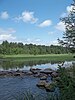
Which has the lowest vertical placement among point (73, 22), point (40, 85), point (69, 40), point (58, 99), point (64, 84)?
point (40, 85)

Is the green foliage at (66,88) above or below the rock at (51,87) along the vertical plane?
above

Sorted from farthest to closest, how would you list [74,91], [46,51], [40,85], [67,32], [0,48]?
[46,51]
[0,48]
[67,32]
[40,85]
[74,91]

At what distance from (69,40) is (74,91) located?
26263 mm

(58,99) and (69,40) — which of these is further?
(69,40)

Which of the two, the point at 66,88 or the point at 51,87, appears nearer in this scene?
the point at 66,88

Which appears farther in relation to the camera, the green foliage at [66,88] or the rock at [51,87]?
the rock at [51,87]

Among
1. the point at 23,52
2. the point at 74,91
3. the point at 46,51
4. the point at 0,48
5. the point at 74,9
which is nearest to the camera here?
the point at 74,91

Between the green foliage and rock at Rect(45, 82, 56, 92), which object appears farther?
rock at Rect(45, 82, 56, 92)

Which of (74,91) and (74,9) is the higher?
(74,9)

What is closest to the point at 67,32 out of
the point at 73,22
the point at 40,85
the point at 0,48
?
the point at 73,22

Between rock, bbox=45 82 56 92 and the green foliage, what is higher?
the green foliage

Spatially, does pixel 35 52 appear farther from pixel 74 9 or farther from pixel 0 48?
pixel 74 9

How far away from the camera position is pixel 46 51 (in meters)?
171

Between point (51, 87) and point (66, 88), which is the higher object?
point (66, 88)
